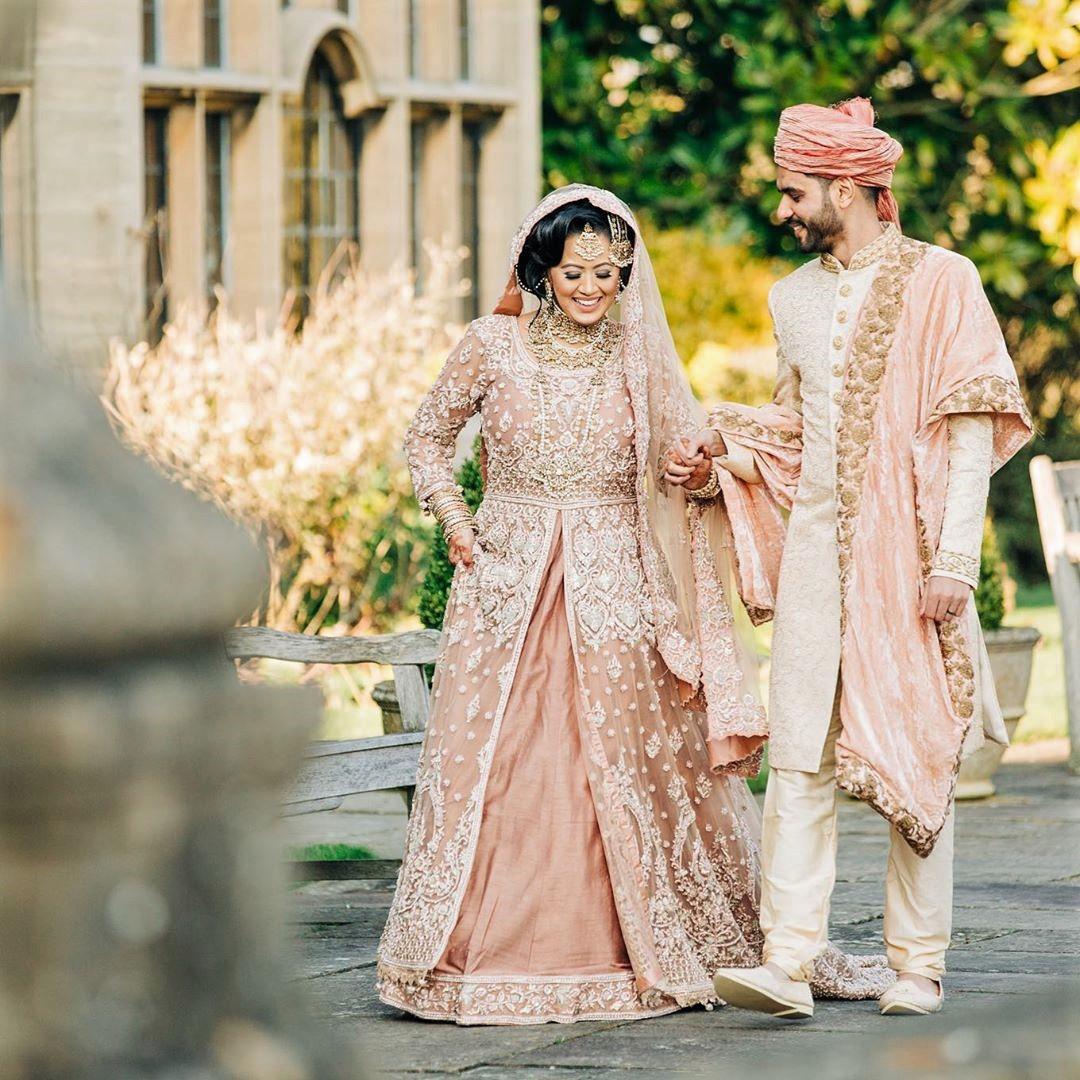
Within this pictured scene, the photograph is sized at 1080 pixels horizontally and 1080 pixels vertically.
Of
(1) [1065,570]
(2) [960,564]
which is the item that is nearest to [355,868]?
(2) [960,564]

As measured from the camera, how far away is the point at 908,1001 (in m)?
4.25

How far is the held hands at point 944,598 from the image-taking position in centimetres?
422

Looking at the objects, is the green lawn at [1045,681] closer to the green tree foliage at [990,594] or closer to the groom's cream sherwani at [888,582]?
the green tree foliage at [990,594]

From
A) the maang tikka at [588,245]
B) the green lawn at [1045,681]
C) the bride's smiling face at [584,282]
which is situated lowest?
the green lawn at [1045,681]

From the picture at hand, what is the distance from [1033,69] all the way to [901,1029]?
11.4 metres

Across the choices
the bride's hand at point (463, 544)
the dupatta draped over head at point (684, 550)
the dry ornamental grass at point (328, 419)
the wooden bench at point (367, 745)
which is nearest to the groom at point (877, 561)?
the dupatta draped over head at point (684, 550)

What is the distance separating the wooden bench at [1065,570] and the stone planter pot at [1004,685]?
18 centimetres

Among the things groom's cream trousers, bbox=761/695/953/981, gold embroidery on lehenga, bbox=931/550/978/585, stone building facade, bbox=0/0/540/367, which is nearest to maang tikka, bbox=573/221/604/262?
gold embroidery on lehenga, bbox=931/550/978/585

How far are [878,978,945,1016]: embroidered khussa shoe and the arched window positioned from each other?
20.3ft

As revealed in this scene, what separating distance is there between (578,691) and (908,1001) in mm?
925

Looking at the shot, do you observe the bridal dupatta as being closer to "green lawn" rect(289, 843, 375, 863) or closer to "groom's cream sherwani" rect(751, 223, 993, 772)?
"groom's cream sherwani" rect(751, 223, 993, 772)

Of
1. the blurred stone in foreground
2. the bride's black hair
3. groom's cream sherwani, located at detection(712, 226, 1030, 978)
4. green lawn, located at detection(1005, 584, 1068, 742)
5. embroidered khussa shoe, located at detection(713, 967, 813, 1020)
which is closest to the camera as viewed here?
the blurred stone in foreground

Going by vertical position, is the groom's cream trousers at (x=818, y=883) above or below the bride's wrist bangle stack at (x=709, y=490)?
below

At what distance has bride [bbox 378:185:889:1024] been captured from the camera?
14.6ft
